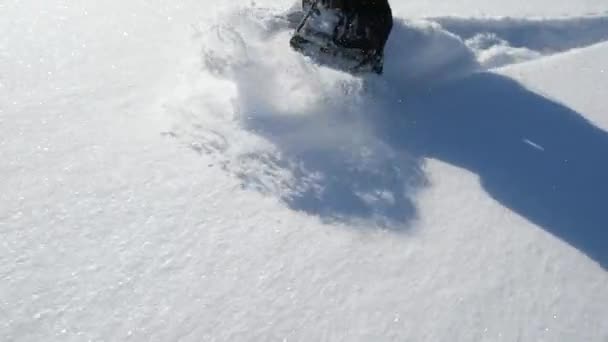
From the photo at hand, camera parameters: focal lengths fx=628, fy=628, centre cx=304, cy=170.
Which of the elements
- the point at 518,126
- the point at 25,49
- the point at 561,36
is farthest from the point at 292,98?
the point at 561,36

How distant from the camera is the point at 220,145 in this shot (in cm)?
187

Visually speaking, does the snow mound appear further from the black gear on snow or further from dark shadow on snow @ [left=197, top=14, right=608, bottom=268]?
the black gear on snow

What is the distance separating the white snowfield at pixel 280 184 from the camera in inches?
55.5

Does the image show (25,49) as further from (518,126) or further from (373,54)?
(518,126)

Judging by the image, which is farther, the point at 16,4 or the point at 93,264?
the point at 16,4

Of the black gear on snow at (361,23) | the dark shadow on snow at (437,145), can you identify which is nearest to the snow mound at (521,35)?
the dark shadow on snow at (437,145)

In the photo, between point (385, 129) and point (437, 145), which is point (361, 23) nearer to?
point (385, 129)

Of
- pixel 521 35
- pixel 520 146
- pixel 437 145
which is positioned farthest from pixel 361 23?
pixel 521 35

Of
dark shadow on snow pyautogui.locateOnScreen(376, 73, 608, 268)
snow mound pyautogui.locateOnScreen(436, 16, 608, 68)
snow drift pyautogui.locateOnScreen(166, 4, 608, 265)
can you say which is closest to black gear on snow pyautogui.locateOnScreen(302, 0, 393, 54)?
snow drift pyautogui.locateOnScreen(166, 4, 608, 265)

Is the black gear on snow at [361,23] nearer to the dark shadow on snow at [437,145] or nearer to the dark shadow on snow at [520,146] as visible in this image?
the dark shadow on snow at [437,145]

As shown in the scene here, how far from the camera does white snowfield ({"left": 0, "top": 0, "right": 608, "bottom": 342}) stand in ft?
4.63

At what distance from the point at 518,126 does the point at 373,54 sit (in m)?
0.57

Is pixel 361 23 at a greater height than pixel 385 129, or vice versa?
pixel 361 23

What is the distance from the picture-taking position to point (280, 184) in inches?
69.5
